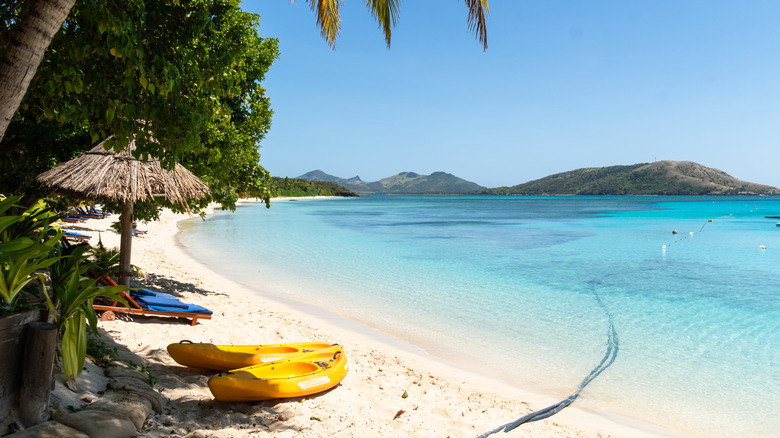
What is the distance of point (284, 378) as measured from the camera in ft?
14.2

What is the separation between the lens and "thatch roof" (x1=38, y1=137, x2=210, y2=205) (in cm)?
624

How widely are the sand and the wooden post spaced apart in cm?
73

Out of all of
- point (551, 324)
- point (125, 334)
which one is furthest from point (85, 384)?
point (551, 324)

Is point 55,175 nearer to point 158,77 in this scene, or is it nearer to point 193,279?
point 158,77

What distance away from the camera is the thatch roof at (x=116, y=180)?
624 cm

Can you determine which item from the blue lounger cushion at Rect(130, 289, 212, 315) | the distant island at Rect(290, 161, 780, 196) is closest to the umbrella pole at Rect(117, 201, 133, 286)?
the blue lounger cushion at Rect(130, 289, 212, 315)

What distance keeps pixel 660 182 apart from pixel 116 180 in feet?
557

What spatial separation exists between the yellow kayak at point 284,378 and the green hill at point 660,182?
162228 mm

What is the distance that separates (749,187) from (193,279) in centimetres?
19575

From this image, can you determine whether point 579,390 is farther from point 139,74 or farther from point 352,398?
point 139,74

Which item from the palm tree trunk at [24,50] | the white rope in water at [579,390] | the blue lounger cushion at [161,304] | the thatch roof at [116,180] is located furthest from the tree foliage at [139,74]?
the white rope in water at [579,390]

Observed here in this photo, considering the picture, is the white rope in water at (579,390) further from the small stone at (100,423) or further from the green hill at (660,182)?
the green hill at (660,182)

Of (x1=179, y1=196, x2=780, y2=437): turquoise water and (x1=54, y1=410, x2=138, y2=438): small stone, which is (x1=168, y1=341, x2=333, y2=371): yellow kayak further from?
(x1=179, y1=196, x2=780, y2=437): turquoise water

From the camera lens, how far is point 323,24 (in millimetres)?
5719
